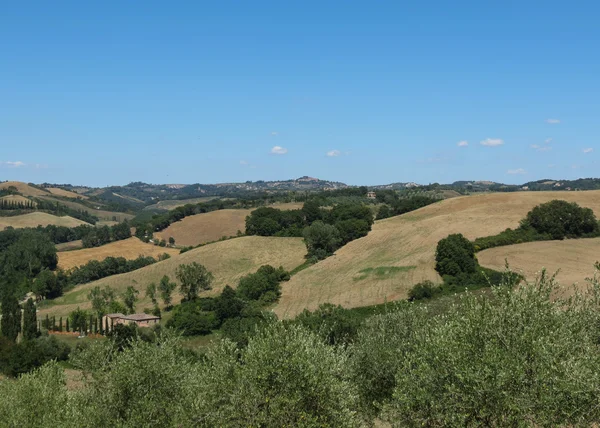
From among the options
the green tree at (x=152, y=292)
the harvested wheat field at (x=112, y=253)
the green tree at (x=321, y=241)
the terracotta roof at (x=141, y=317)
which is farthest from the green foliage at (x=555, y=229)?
the harvested wheat field at (x=112, y=253)

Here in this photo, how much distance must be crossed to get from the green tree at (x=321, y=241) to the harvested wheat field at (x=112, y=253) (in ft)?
218

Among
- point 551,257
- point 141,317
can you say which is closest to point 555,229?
point 551,257

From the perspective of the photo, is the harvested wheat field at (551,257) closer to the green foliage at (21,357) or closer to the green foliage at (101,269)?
the green foliage at (21,357)

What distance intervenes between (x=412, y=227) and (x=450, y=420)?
105106 millimetres

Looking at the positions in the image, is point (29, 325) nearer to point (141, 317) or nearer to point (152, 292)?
point (141, 317)

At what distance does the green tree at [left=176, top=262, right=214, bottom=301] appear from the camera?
107475 mm

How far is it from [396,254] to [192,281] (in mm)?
47125

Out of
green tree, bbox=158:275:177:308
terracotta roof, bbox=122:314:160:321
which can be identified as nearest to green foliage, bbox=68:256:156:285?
green tree, bbox=158:275:177:308

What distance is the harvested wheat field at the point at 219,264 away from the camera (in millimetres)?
120562

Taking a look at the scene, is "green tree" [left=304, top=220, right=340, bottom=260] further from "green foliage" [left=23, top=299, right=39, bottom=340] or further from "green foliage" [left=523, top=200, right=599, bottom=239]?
"green foliage" [left=23, top=299, right=39, bottom=340]

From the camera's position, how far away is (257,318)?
267 ft

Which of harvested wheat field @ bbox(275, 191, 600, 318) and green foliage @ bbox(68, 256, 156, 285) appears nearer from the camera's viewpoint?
harvested wheat field @ bbox(275, 191, 600, 318)

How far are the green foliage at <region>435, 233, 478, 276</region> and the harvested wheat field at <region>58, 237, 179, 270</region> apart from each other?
109 meters

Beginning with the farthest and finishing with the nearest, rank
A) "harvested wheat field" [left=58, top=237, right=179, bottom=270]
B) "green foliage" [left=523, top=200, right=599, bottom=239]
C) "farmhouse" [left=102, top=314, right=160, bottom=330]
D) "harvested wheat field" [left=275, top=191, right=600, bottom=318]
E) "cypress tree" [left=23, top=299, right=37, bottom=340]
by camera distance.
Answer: "harvested wheat field" [left=58, top=237, right=179, bottom=270]
"green foliage" [left=523, top=200, right=599, bottom=239]
"farmhouse" [left=102, top=314, right=160, bottom=330]
"harvested wheat field" [left=275, top=191, right=600, bottom=318]
"cypress tree" [left=23, top=299, right=37, bottom=340]
